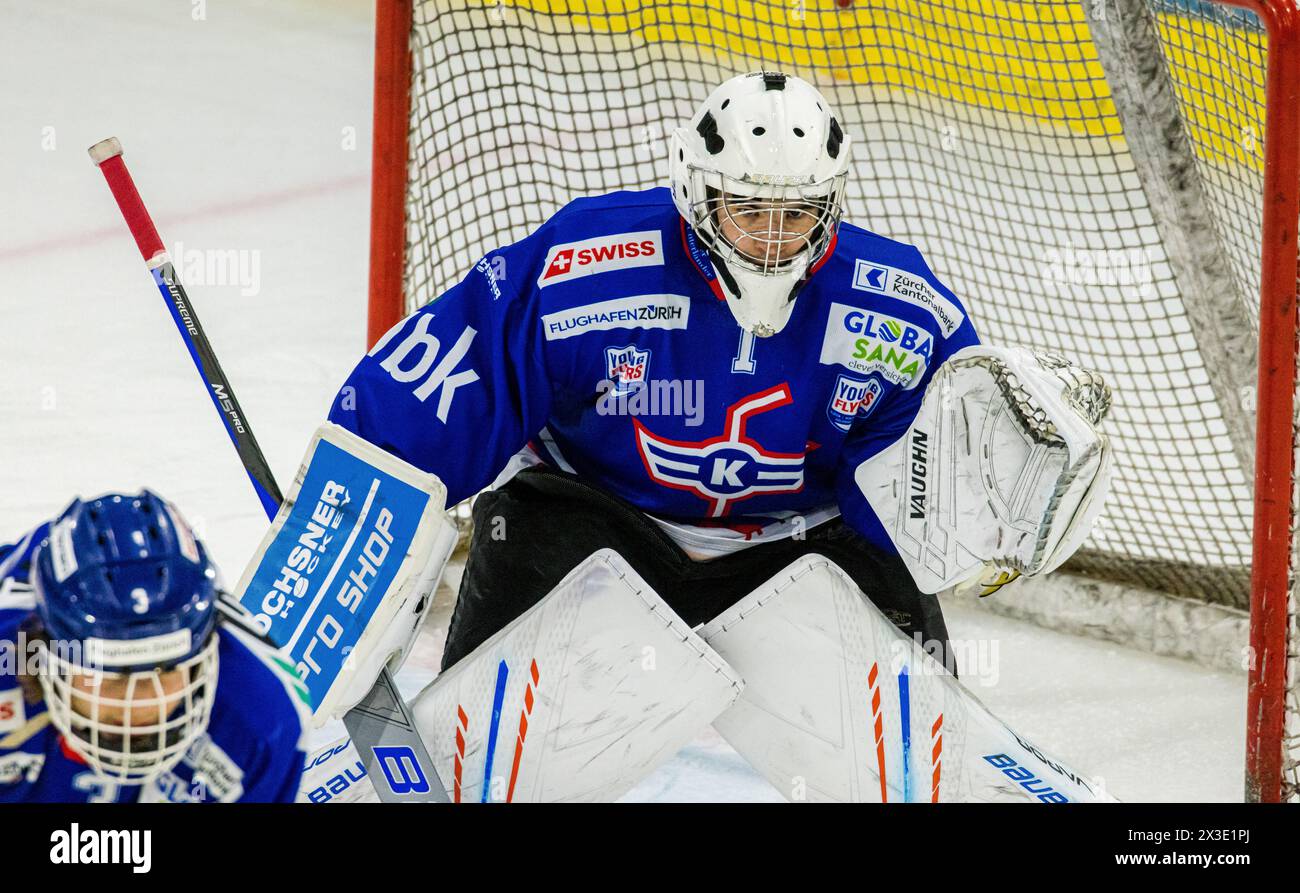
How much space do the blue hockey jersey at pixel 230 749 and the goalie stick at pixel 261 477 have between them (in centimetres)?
41

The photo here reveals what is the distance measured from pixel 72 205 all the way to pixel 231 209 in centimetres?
40

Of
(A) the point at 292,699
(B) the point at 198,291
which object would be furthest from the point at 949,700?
(B) the point at 198,291

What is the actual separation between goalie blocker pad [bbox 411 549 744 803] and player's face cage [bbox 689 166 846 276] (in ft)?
1.43

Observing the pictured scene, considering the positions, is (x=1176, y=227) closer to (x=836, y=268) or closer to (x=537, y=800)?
(x=836, y=268)

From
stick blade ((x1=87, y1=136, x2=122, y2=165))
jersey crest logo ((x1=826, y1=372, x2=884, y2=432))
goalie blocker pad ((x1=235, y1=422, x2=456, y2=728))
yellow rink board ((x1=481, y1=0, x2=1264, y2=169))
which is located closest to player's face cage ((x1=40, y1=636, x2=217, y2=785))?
goalie blocker pad ((x1=235, y1=422, x2=456, y2=728))

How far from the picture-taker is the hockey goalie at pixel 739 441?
2141 mm

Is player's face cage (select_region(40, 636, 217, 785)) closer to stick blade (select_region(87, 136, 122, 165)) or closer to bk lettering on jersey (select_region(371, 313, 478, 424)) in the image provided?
bk lettering on jersey (select_region(371, 313, 478, 424))

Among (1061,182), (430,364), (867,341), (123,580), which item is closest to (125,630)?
(123,580)

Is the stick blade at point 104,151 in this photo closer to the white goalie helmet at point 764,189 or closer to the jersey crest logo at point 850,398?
the white goalie helmet at point 764,189

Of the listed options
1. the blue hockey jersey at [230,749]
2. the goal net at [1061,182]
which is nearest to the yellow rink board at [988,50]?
the goal net at [1061,182]

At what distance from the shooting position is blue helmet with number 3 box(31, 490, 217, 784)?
1.58 m

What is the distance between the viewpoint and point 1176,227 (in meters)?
2.78

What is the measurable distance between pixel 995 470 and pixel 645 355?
464mm
